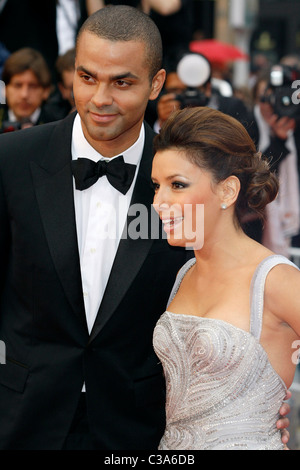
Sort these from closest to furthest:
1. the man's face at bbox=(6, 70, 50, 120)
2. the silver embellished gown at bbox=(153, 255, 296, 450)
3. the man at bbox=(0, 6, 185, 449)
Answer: the silver embellished gown at bbox=(153, 255, 296, 450) → the man at bbox=(0, 6, 185, 449) → the man's face at bbox=(6, 70, 50, 120)

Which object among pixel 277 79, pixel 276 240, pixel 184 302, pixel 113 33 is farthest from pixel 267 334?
pixel 277 79

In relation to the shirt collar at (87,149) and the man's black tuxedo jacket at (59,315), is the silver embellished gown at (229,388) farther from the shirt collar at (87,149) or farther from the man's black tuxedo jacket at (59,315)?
the shirt collar at (87,149)

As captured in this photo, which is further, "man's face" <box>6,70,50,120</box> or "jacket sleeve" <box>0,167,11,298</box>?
"man's face" <box>6,70,50,120</box>

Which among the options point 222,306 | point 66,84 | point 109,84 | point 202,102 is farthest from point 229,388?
point 66,84

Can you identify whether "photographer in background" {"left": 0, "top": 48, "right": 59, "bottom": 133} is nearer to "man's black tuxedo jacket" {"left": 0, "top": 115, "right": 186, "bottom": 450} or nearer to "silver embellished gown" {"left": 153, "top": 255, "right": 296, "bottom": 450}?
"man's black tuxedo jacket" {"left": 0, "top": 115, "right": 186, "bottom": 450}

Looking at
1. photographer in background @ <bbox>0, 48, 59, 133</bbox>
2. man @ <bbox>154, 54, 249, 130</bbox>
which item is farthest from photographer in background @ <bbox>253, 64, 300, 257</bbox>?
photographer in background @ <bbox>0, 48, 59, 133</bbox>

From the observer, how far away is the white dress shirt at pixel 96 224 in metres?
2.71

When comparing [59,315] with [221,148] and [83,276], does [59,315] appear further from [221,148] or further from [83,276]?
[221,148]

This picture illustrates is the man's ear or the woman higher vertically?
the man's ear

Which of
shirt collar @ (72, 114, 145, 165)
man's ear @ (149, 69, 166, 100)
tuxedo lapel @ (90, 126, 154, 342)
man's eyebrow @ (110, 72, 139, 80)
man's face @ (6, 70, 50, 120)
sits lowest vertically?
tuxedo lapel @ (90, 126, 154, 342)

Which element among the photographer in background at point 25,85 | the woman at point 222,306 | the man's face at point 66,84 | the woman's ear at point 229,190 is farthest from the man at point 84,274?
the photographer in background at point 25,85

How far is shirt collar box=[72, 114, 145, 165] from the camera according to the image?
9.20 feet

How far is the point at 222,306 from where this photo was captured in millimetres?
2611

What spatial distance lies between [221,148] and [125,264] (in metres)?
0.56
